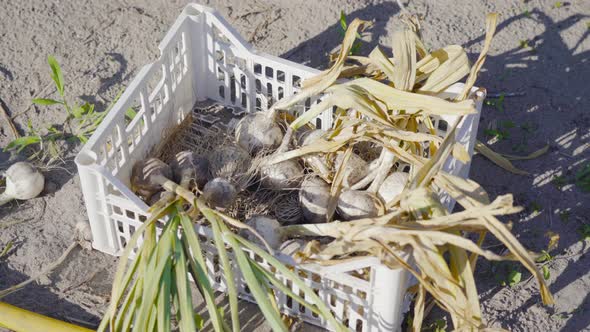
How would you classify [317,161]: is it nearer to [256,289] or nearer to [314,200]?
[314,200]

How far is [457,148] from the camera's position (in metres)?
2.26

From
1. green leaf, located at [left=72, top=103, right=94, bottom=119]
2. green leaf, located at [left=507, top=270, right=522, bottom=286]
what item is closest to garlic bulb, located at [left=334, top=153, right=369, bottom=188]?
green leaf, located at [left=507, top=270, right=522, bottom=286]

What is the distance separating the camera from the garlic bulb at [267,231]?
2336 mm

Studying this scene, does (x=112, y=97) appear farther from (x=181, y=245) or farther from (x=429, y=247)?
(x=429, y=247)

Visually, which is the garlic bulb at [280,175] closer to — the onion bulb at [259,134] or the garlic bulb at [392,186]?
the onion bulb at [259,134]

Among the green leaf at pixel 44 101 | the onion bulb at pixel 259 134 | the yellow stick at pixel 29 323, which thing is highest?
the green leaf at pixel 44 101

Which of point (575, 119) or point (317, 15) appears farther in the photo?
point (317, 15)

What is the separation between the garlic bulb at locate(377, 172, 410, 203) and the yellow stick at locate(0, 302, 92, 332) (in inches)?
30.3

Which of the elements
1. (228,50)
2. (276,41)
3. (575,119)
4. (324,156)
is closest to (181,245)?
(324,156)

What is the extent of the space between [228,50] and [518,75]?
904 millimetres

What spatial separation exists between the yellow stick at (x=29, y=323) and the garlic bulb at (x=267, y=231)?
17.5 inches

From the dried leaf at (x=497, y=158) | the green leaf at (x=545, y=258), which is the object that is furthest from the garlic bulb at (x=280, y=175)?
the green leaf at (x=545, y=258)

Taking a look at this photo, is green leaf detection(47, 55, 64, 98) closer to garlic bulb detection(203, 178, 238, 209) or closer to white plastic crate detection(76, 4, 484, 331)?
white plastic crate detection(76, 4, 484, 331)

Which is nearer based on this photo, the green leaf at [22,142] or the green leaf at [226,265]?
the green leaf at [226,265]
